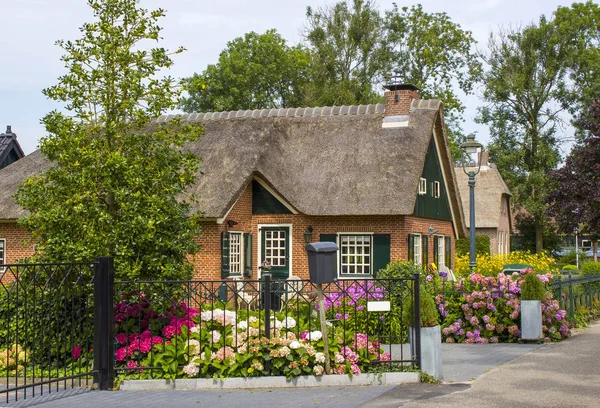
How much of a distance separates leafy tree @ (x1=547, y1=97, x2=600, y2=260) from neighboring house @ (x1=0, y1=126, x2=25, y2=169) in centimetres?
2265

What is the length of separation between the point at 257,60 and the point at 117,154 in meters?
36.2

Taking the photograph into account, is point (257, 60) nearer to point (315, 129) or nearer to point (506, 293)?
point (315, 129)

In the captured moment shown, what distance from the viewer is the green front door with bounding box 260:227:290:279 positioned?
26.4 metres

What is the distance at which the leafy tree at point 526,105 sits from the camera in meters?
48.9

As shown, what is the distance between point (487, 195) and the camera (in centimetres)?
5078

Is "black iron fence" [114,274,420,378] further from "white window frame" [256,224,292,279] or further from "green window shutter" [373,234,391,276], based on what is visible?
"white window frame" [256,224,292,279]

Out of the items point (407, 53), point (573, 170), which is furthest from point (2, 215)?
point (407, 53)

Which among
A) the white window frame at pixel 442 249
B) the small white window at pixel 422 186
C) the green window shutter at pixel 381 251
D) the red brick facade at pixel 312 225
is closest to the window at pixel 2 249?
the red brick facade at pixel 312 225

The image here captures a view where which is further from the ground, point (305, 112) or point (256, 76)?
point (256, 76)

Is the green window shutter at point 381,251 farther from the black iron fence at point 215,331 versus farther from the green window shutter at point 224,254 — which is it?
the black iron fence at point 215,331

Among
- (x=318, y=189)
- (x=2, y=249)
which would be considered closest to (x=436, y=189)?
(x=318, y=189)

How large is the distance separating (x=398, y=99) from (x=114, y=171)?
15.9 meters

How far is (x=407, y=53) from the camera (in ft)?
153

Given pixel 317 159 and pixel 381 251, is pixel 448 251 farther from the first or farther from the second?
pixel 317 159
